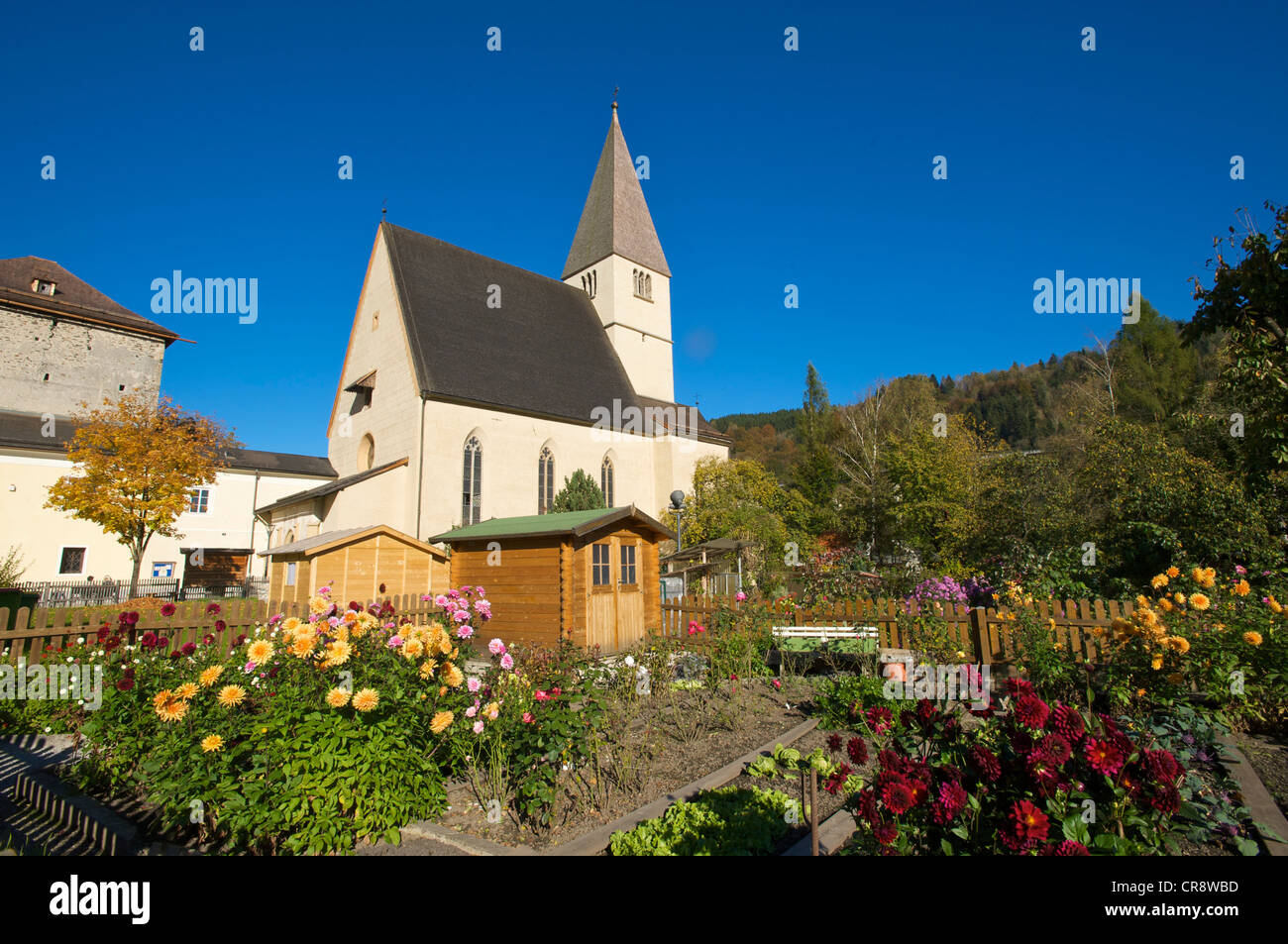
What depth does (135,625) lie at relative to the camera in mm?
6355

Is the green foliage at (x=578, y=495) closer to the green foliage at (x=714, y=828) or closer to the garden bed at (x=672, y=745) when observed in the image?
the garden bed at (x=672, y=745)

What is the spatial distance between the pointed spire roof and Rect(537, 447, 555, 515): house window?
13626mm

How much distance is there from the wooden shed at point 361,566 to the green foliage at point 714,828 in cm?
1084

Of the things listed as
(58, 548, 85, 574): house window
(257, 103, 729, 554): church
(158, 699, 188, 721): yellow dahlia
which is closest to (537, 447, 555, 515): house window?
(257, 103, 729, 554): church

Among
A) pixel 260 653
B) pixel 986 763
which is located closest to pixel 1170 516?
Answer: pixel 986 763

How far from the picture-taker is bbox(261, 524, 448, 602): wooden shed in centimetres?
1342

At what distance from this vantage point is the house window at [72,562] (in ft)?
85.9

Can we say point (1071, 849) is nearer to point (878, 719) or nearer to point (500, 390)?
point (878, 719)

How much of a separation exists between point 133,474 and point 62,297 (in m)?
19.0

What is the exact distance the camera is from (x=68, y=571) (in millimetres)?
26266

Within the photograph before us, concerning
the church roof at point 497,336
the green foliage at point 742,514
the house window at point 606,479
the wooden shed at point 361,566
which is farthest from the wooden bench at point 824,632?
the house window at point 606,479

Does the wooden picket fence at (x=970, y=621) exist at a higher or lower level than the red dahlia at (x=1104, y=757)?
lower
